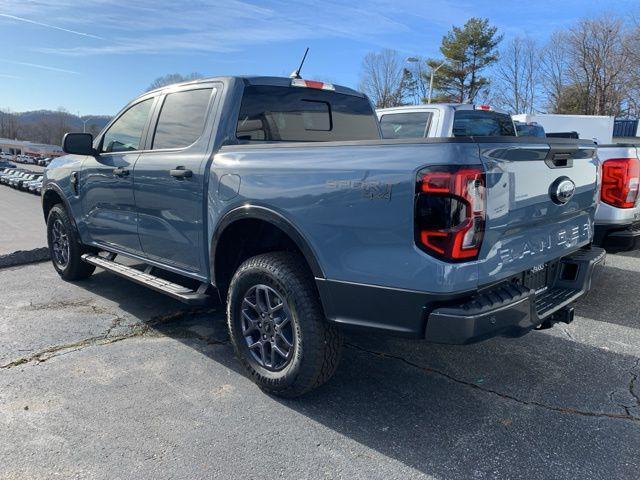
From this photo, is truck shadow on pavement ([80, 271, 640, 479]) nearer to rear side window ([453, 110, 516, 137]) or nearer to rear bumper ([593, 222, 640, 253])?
rear bumper ([593, 222, 640, 253])

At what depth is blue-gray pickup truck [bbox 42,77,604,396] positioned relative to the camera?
2422 mm

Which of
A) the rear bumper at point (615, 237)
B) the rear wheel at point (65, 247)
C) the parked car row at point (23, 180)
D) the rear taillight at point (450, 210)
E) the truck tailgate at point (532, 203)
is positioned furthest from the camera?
the parked car row at point (23, 180)

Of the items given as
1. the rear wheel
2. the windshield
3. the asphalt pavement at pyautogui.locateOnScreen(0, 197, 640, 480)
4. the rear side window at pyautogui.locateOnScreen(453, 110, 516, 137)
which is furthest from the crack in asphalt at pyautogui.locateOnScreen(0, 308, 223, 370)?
the windshield

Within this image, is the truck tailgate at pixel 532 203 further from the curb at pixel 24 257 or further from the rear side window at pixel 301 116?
the curb at pixel 24 257

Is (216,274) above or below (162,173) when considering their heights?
below

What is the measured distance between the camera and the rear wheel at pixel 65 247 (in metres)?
5.45

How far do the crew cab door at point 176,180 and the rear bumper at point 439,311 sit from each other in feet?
4.27

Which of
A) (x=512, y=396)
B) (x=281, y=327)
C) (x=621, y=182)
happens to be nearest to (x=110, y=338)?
(x=281, y=327)

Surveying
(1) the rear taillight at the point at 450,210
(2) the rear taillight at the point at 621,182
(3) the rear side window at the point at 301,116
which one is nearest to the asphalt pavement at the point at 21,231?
(3) the rear side window at the point at 301,116

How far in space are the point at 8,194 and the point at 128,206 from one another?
41.7ft

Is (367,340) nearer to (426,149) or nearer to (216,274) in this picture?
(216,274)

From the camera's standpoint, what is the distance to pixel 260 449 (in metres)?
2.71

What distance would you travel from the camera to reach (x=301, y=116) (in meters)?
4.10

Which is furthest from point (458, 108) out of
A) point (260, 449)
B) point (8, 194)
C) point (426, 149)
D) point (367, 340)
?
point (8, 194)
